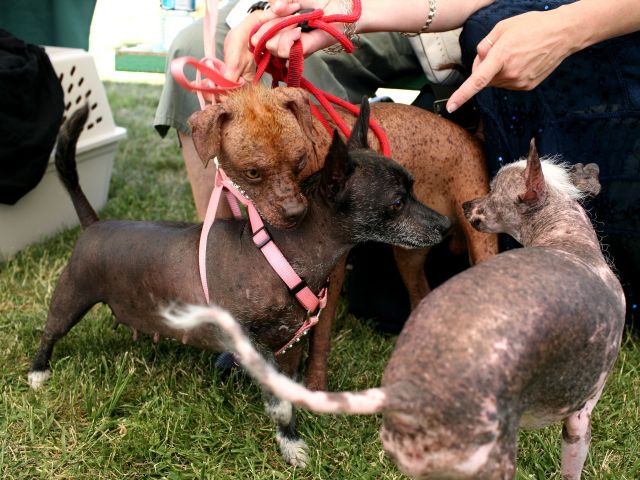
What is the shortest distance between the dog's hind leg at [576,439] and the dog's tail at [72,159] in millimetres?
1606

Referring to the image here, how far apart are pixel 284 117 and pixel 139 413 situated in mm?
1020

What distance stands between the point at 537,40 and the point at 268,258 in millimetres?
946

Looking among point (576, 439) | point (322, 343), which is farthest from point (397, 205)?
point (576, 439)

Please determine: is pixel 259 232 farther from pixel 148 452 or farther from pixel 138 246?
pixel 148 452

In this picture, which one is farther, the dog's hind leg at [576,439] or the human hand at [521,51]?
the human hand at [521,51]

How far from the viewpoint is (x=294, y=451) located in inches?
84.4

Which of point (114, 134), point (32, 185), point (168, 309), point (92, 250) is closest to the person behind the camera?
point (168, 309)

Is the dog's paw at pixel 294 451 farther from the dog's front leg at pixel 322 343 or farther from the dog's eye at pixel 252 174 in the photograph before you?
the dog's eye at pixel 252 174

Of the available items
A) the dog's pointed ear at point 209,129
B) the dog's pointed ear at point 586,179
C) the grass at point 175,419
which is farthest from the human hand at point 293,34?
the grass at point 175,419

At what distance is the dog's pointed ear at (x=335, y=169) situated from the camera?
1.80 metres

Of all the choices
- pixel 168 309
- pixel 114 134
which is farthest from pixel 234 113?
pixel 114 134

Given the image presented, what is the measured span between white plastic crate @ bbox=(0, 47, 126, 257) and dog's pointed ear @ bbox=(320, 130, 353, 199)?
6.66 feet

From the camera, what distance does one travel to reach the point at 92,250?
7.45 ft

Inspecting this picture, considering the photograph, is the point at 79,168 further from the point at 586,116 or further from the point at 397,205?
the point at 586,116
